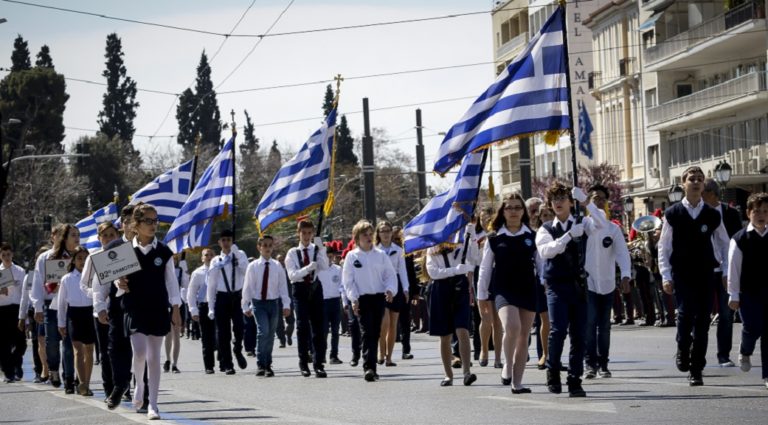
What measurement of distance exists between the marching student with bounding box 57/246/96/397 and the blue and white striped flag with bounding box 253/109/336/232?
608 centimetres

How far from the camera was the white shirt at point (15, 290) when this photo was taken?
21812 millimetres

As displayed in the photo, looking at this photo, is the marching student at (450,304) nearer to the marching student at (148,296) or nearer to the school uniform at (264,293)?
the school uniform at (264,293)

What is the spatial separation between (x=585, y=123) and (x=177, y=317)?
49412 mm

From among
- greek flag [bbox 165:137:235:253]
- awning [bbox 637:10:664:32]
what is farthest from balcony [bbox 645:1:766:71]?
greek flag [bbox 165:137:235:253]

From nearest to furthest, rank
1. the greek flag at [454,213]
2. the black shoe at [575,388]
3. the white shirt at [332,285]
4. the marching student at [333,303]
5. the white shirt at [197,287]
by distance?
1. the black shoe at [575,388]
2. the greek flag at [454,213]
3. the white shirt at [197,287]
4. the marching student at [333,303]
5. the white shirt at [332,285]

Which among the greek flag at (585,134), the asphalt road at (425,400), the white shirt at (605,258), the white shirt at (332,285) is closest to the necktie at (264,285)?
the asphalt road at (425,400)

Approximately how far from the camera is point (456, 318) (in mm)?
16938

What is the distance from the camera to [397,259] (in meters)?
21.4

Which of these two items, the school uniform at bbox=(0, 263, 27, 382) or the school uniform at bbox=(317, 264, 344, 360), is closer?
the school uniform at bbox=(0, 263, 27, 382)

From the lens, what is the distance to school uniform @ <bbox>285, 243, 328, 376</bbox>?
1991 cm

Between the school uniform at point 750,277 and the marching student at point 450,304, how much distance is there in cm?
321

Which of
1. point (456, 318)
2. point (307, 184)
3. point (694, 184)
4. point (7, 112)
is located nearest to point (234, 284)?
point (307, 184)

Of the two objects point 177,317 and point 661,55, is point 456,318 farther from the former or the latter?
point 661,55

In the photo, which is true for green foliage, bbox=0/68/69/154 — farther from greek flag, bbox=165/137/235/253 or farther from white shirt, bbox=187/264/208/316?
white shirt, bbox=187/264/208/316
